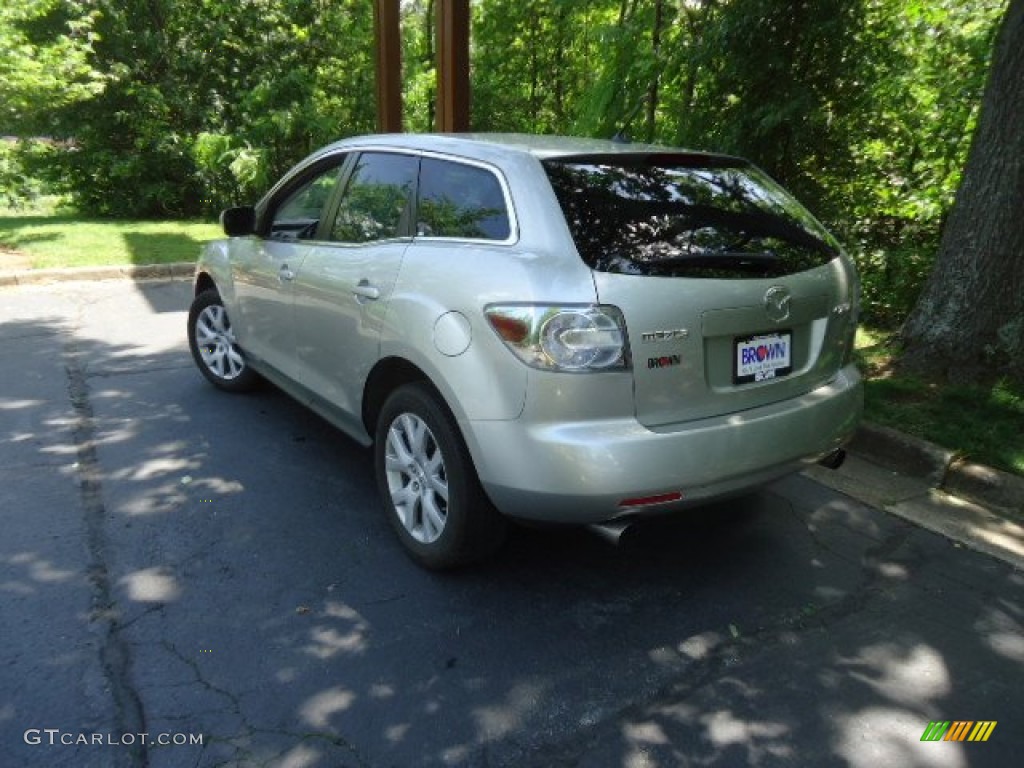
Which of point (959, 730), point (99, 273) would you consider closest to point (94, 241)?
point (99, 273)

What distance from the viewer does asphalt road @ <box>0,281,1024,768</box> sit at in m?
2.30

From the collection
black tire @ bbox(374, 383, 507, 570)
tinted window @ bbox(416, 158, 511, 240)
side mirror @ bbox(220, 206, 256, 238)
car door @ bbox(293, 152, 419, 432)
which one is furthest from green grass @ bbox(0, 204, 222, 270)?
black tire @ bbox(374, 383, 507, 570)

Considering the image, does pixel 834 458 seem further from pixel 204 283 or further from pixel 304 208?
pixel 204 283

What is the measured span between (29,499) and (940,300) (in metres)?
5.19

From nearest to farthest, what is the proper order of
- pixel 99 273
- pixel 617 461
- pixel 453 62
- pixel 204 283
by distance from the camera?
pixel 617 461 → pixel 204 283 → pixel 453 62 → pixel 99 273

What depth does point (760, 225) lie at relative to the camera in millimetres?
3080

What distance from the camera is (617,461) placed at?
254cm

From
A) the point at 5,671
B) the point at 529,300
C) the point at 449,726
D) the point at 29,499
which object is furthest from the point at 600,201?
the point at 29,499

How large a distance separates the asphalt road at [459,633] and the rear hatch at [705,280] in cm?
75

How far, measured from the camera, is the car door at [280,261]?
401 centimetres

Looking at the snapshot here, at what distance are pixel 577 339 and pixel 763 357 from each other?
2.53ft

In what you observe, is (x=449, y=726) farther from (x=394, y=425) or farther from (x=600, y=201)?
(x=600, y=201)

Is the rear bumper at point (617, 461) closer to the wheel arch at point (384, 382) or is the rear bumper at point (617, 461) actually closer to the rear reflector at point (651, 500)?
the rear reflector at point (651, 500)

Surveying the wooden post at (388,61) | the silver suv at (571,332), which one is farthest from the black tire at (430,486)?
the wooden post at (388,61)
